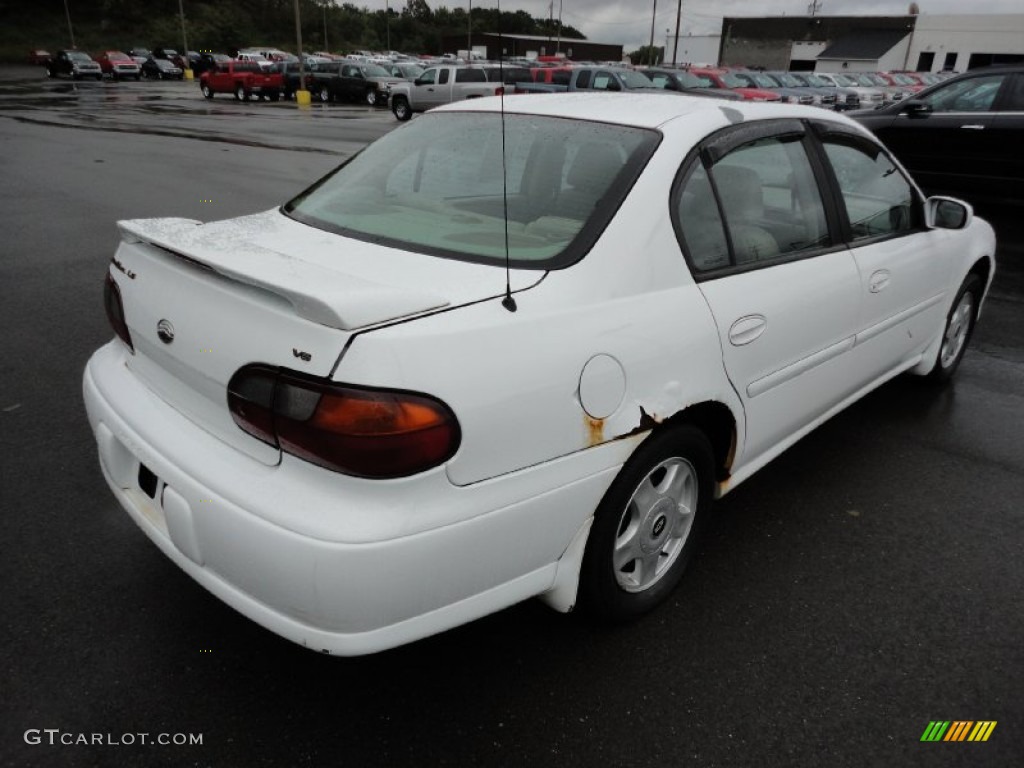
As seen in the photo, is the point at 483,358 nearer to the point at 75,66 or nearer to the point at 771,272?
the point at 771,272

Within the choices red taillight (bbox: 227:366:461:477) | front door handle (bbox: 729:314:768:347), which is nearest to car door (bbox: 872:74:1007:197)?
front door handle (bbox: 729:314:768:347)

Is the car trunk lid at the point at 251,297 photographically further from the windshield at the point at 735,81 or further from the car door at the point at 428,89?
the car door at the point at 428,89

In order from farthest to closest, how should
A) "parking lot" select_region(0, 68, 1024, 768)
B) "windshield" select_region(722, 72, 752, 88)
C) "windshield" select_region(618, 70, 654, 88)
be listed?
1. "windshield" select_region(722, 72, 752, 88)
2. "windshield" select_region(618, 70, 654, 88)
3. "parking lot" select_region(0, 68, 1024, 768)

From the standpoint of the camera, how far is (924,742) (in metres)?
2.04

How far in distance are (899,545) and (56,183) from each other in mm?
11123

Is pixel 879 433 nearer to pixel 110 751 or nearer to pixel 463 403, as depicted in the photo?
pixel 463 403

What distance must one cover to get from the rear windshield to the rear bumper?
66cm

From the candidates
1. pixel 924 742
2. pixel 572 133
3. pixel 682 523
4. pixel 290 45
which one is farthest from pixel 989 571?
pixel 290 45

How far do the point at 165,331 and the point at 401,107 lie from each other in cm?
2532

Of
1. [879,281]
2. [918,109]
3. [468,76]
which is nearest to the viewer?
[879,281]

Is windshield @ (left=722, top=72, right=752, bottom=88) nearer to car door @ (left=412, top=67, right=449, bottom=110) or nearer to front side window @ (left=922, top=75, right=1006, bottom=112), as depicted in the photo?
car door @ (left=412, top=67, right=449, bottom=110)

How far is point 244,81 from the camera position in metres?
34.5

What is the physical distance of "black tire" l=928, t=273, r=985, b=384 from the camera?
425cm

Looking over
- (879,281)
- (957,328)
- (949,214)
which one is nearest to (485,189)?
(879,281)
